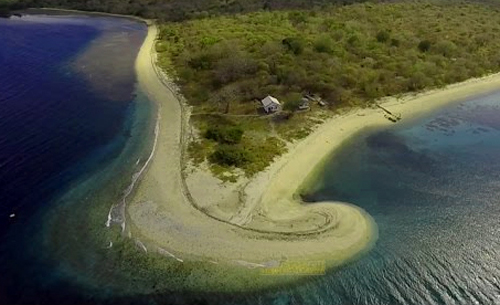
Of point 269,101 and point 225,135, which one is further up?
point 269,101

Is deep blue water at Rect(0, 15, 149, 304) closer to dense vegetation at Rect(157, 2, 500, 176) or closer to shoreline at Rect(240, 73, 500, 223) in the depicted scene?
dense vegetation at Rect(157, 2, 500, 176)

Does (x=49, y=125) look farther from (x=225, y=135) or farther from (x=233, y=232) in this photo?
(x=233, y=232)

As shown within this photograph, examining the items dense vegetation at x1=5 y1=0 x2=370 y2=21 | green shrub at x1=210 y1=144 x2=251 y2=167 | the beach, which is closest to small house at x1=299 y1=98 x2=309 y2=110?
the beach

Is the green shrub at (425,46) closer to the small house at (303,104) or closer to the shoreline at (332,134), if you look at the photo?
the shoreline at (332,134)

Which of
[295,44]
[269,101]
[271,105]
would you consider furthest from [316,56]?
[271,105]

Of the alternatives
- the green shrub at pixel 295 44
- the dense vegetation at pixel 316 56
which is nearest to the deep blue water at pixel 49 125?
the dense vegetation at pixel 316 56

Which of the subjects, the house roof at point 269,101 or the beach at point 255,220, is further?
the house roof at point 269,101
